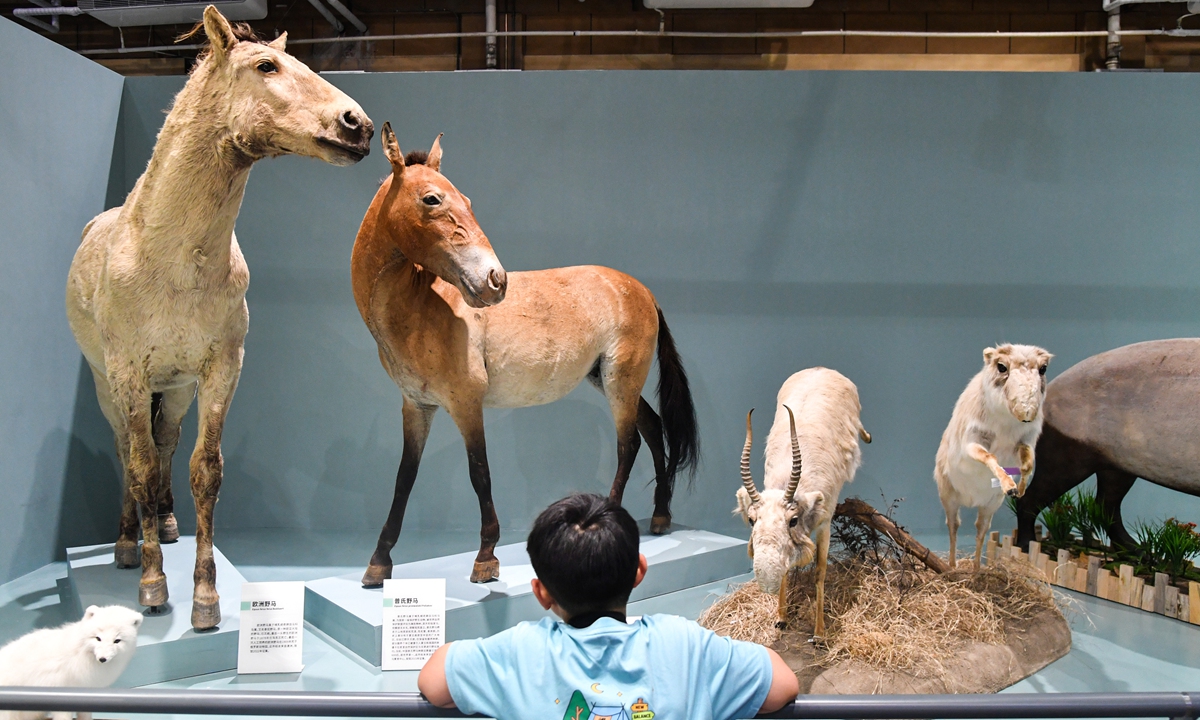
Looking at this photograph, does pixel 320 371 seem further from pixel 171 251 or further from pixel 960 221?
pixel 960 221

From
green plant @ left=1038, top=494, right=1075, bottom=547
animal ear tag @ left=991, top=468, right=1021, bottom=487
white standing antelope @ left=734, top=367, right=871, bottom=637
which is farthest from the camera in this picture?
green plant @ left=1038, top=494, right=1075, bottom=547

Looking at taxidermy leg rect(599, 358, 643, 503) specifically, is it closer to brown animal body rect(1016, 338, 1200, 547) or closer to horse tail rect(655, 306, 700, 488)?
horse tail rect(655, 306, 700, 488)

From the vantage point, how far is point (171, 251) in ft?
9.48

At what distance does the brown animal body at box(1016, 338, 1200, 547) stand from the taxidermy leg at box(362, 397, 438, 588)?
9.37ft

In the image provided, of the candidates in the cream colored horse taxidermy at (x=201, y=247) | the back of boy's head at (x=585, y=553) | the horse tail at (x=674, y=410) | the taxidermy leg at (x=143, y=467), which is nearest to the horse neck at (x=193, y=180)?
the cream colored horse taxidermy at (x=201, y=247)

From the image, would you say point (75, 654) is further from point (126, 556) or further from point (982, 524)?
point (982, 524)

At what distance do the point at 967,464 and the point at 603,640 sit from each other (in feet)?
7.64

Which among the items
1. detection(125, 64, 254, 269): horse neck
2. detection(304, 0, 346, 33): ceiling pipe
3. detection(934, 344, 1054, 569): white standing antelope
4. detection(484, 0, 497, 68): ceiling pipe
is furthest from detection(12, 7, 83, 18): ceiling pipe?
detection(934, 344, 1054, 569): white standing antelope

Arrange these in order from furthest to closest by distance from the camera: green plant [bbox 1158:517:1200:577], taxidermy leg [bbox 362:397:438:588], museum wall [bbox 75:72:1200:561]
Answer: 1. museum wall [bbox 75:72:1200:561]
2. green plant [bbox 1158:517:1200:577]
3. taxidermy leg [bbox 362:397:438:588]

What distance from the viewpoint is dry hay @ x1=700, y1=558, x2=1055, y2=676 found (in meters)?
2.88

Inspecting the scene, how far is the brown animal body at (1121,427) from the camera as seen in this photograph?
11.9ft

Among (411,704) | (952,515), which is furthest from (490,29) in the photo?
(411,704)

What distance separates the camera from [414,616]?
2.96 meters

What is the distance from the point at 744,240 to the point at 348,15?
2866mm
